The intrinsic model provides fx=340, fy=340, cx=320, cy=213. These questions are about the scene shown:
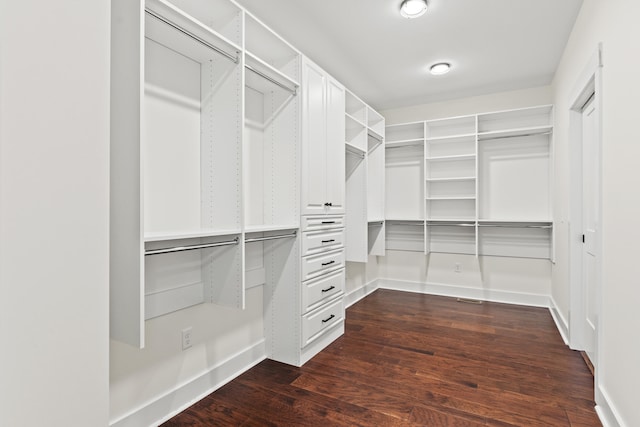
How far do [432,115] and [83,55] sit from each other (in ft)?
14.8

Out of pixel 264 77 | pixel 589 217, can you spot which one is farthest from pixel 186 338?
pixel 589 217

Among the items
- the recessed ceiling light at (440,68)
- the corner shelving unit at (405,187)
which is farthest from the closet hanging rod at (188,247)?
the corner shelving unit at (405,187)

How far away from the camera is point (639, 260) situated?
1543mm

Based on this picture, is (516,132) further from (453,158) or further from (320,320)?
(320,320)

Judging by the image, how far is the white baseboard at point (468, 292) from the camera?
436 centimetres

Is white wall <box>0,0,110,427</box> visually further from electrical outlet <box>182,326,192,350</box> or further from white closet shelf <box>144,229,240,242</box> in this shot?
electrical outlet <box>182,326,192,350</box>

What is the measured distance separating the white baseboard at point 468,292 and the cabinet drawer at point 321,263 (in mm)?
2217

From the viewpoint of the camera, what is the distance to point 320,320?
9.50 feet

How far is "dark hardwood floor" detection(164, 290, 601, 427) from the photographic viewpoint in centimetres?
199

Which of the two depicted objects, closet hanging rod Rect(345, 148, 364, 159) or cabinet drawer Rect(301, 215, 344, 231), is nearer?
cabinet drawer Rect(301, 215, 344, 231)

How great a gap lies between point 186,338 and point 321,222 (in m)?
1.37

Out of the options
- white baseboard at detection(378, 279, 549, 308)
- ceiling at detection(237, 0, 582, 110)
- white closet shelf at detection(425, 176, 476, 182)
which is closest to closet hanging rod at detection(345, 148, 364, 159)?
ceiling at detection(237, 0, 582, 110)

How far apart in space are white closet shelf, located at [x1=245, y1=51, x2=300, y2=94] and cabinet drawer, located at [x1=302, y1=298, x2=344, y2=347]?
1.80 m

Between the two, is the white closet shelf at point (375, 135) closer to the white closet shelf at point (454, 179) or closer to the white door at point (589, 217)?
the white closet shelf at point (454, 179)
